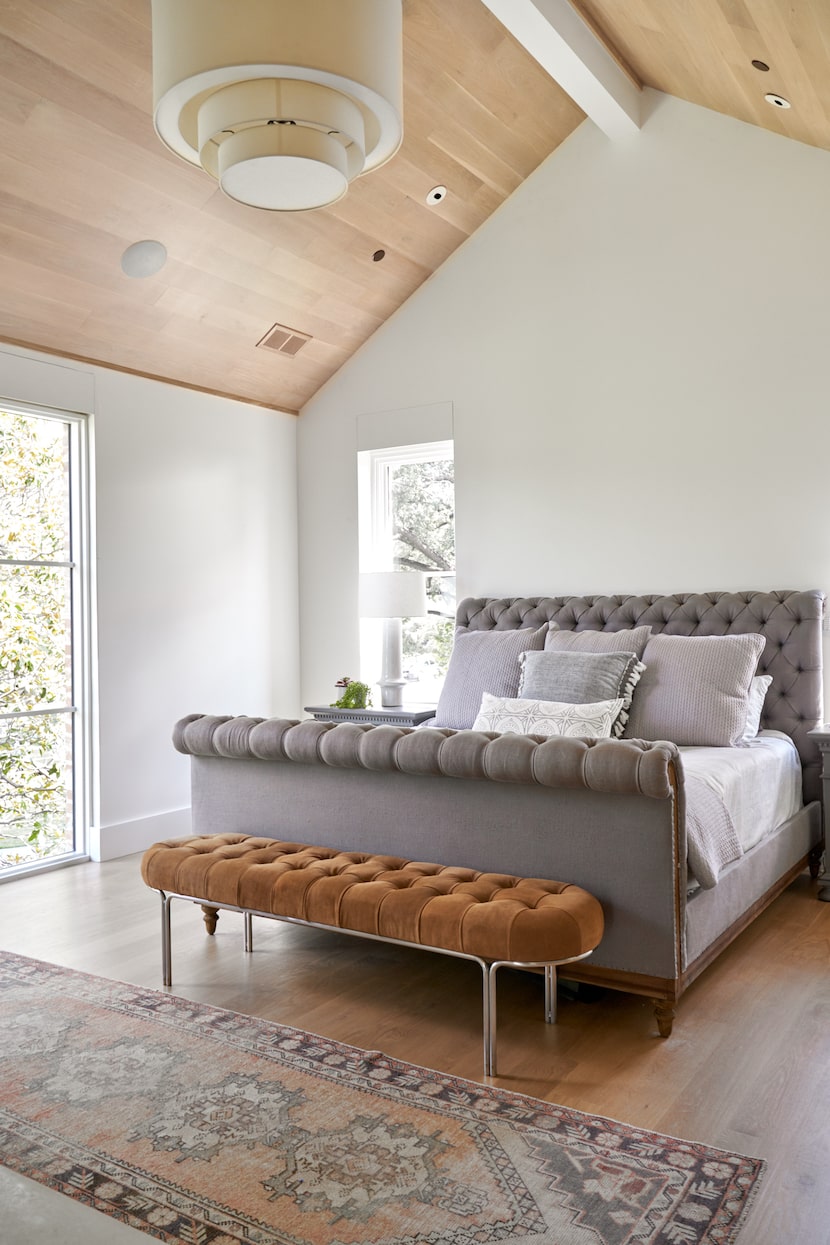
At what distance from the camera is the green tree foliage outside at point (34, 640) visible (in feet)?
14.9

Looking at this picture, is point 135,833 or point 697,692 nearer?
point 697,692

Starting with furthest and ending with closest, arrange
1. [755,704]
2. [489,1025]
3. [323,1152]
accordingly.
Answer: [755,704], [489,1025], [323,1152]

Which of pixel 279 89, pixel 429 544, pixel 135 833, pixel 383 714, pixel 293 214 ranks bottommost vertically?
pixel 135 833

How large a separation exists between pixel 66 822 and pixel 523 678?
2404 mm

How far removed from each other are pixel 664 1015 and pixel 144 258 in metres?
3.84

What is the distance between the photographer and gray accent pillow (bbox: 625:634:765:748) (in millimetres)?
3973

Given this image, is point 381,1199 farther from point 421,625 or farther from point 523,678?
point 421,625

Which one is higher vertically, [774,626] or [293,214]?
[293,214]

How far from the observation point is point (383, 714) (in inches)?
204

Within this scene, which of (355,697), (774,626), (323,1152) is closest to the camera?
(323,1152)

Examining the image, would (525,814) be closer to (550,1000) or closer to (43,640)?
(550,1000)

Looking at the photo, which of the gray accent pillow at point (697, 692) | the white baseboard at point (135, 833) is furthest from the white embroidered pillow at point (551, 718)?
the white baseboard at point (135, 833)

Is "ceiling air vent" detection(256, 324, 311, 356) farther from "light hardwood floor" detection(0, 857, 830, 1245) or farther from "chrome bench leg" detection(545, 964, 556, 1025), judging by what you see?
"chrome bench leg" detection(545, 964, 556, 1025)

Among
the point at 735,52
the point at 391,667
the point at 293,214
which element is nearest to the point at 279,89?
the point at 735,52
